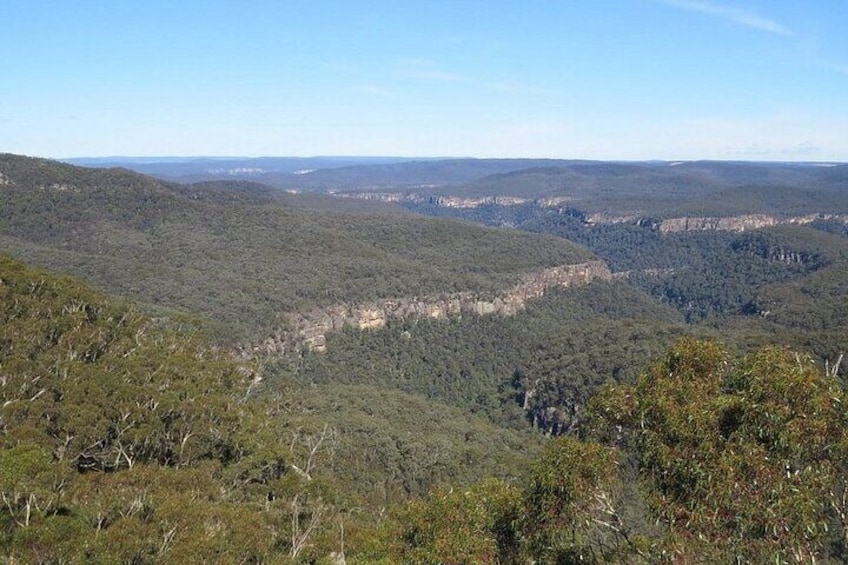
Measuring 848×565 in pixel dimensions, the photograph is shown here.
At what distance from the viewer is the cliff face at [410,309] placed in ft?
347

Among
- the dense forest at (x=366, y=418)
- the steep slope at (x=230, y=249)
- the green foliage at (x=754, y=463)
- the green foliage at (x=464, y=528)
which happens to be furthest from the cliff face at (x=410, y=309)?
the green foliage at (x=754, y=463)

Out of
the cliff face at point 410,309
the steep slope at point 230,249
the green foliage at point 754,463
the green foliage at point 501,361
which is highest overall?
the green foliage at point 754,463

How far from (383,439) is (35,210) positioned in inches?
4291

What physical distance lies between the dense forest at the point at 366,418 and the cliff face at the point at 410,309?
1.71 meters

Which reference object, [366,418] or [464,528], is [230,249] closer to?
[366,418]

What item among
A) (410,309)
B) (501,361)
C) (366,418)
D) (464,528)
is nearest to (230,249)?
(410,309)

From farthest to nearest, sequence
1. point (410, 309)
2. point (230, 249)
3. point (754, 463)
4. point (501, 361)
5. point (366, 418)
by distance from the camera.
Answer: point (230, 249) < point (410, 309) < point (501, 361) < point (366, 418) < point (754, 463)

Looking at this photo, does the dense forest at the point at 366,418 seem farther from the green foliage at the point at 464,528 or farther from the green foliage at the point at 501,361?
the green foliage at the point at 501,361

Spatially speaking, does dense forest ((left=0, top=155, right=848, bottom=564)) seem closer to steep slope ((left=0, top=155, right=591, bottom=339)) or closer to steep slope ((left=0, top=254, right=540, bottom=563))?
steep slope ((left=0, top=254, right=540, bottom=563))

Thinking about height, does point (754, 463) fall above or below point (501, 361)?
above

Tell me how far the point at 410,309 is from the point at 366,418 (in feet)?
197

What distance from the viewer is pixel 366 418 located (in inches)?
2660

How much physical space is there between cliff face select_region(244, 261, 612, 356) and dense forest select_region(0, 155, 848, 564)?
1707 millimetres

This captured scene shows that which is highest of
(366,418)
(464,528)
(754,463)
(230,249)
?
(754,463)
